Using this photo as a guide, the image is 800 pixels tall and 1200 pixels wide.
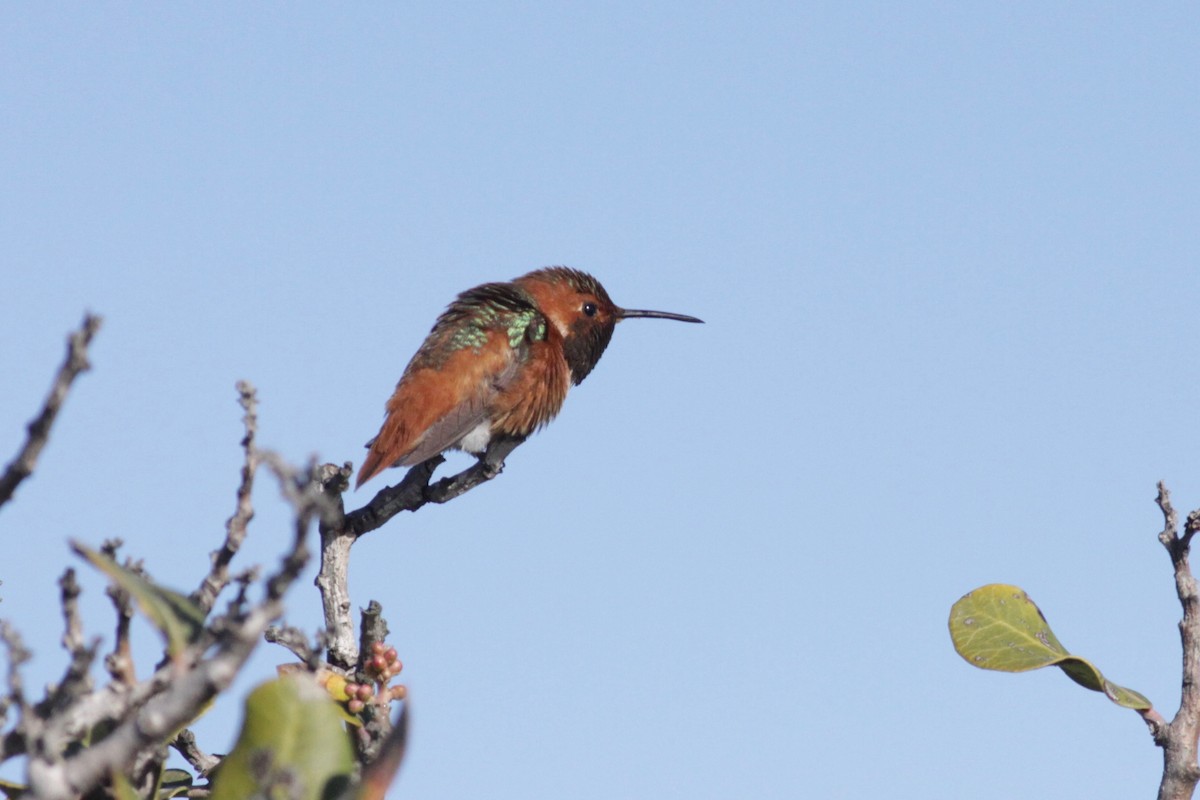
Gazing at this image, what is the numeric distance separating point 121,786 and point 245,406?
49 cm

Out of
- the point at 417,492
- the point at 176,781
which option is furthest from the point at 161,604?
the point at 417,492

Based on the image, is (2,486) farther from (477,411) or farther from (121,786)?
(477,411)

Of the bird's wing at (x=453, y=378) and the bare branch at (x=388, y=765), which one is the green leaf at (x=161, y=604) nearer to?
the bare branch at (x=388, y=765)

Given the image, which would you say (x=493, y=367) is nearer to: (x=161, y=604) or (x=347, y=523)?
(x=347, y=523)

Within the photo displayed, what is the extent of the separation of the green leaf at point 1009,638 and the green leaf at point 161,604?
162 centimetres

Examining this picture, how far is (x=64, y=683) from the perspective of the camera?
146 cm

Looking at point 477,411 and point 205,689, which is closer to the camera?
point 205,689

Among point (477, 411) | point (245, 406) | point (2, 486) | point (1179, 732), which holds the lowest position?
point (2, 486)

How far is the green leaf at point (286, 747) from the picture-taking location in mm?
1525

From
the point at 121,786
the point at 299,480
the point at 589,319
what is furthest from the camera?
the point at 589,319

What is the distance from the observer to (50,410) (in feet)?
4.35

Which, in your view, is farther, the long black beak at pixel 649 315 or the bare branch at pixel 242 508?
the long black beak at pixel 649 315

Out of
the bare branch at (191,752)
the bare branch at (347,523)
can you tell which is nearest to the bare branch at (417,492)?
the bare branch at (347,523)

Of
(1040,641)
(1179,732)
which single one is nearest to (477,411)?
(1040,641)
